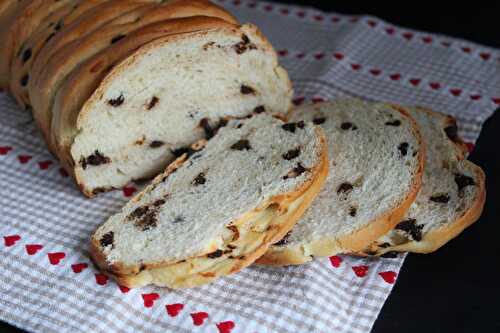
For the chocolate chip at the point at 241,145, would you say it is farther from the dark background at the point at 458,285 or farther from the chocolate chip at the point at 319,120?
the dark background at the point at 458,285

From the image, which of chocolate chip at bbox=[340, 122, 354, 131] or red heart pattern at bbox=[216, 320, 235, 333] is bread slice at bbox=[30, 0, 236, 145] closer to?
chocolate chip at bbox=[340, 122, 354, 131]

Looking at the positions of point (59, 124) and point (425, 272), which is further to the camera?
point (59, 124)

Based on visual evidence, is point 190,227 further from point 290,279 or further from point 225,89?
point 225,89

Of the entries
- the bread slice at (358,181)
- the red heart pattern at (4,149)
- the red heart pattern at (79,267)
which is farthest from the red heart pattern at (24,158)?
the bread slice at (358,181)

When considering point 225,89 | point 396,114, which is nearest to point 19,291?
point 225,89

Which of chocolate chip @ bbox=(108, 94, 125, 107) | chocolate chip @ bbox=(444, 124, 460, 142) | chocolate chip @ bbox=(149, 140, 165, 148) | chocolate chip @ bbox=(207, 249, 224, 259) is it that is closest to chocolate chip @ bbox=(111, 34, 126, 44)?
chocolate chip @ bbox=(108, 94, 125, 107)

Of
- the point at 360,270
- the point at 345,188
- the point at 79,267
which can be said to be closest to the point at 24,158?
the point at 79,267
